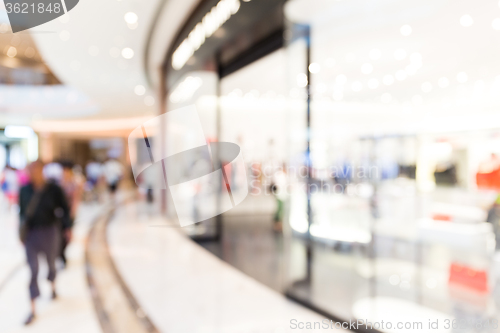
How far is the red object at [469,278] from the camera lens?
7.66 feet

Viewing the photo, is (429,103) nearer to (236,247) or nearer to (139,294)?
(236,247)

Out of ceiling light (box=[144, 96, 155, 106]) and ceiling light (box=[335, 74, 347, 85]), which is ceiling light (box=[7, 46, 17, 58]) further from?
ceiling light (box=[144, 96, 155, 106])

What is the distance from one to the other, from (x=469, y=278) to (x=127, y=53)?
6.23 m

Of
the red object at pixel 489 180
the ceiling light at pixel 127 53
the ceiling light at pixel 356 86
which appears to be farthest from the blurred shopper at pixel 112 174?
the red object at pixel 489 180

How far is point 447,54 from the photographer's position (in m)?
3.07

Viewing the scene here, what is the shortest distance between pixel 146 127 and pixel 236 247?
133 inches

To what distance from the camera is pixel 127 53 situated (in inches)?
239

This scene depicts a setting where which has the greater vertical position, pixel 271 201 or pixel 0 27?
pixel 0 27

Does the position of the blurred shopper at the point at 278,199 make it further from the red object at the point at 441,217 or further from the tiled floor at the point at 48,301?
the tiled floor at the point at 48,301

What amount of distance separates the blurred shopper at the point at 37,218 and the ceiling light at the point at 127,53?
142 inches

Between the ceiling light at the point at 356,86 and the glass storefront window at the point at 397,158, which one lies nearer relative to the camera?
the glass storefront window at the point at 397,158

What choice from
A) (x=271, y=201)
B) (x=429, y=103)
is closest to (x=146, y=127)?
(x=429, y=103)

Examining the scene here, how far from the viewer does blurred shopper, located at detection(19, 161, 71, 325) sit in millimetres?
2815

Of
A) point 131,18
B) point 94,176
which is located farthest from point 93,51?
point 94,176
